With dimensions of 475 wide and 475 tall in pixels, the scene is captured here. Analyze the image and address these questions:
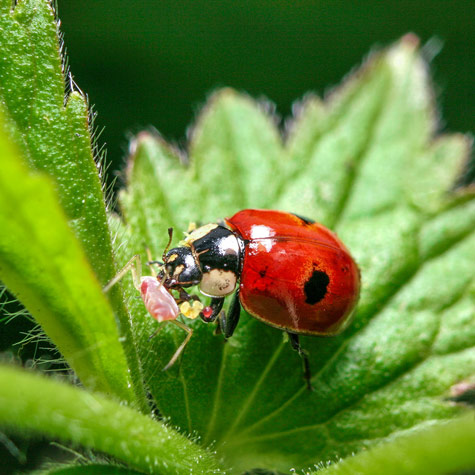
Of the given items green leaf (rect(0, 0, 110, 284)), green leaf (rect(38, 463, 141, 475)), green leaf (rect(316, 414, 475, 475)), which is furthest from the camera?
green leaf (rect(0, 0, 110, 284))

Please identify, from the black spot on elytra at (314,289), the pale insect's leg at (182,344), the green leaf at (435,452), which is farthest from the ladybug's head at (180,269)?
the green leaf at (435,452)

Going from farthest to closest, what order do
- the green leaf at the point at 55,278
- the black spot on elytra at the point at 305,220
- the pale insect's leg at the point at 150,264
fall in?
the black spot on elytra at the point at 305,220 → the pale insect's leg at the point at 150,264 → the green leaf at the point at 55,278

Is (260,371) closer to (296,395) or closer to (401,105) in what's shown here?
(296,395)

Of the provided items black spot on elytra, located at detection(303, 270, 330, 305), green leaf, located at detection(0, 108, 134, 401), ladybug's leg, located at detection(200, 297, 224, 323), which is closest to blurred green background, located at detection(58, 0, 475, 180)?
ladybug's leg, located at detection(200, 297, 224, 323)

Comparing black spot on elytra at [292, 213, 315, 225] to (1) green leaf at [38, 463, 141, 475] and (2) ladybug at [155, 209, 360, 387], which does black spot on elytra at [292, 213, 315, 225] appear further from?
(1) green leaf at [38, 463, 141, 475]

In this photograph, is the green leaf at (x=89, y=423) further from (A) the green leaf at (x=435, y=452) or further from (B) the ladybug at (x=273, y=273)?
(B) the ladybug at (x=273, y=273)

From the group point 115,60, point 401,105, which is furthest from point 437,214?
point 115,60

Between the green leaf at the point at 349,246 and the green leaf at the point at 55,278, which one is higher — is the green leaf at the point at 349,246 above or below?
above
